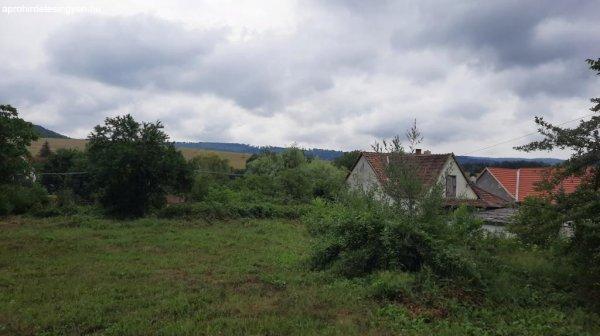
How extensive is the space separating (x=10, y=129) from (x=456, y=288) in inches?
599

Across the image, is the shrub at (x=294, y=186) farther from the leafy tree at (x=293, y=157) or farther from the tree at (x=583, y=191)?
the tree at (x=583, y=191)

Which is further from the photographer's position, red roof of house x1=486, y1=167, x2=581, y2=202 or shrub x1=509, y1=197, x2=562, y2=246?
red roof of house x1=486, y1=167, x2=581, y2=202

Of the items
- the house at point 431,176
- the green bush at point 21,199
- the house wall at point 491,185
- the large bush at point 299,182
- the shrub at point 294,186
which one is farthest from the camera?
the shrub at point 294,186

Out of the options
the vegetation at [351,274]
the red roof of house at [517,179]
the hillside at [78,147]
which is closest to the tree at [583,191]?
the vegetation at [351,274]

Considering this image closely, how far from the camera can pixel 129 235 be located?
18.0 metres

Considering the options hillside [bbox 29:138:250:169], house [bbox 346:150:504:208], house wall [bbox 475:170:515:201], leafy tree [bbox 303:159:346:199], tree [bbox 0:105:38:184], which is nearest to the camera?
house [bbox 346:150:504:208]

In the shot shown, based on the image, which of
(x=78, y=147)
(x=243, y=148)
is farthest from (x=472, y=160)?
(x=243, y=148)

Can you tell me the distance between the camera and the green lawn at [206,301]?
652 centimetres

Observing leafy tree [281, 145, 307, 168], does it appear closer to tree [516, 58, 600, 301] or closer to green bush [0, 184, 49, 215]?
green bush [0, 184, 49, 215]

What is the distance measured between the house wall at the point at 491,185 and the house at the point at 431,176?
262cm

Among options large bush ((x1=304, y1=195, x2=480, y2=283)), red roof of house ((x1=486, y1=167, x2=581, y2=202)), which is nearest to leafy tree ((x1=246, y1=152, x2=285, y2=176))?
red roof of house ((x1=486, y1=167, x2=581, y2=202))

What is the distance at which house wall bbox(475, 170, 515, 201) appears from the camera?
3331 cm

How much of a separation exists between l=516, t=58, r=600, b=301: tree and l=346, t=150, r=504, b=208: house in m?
2.29

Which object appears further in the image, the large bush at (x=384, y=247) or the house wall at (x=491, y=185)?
the house wall at (x=491, y=185)
